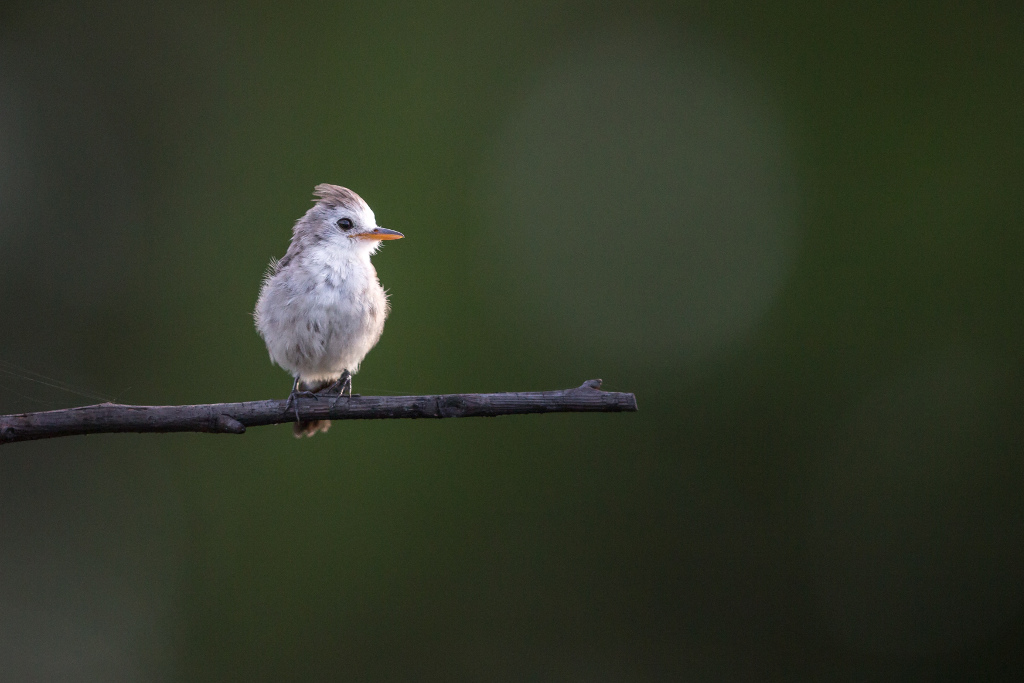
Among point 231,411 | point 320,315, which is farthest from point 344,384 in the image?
point 231,411

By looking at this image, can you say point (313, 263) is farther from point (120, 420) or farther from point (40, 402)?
point (120, 420)

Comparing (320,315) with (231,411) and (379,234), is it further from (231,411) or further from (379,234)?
(231,411)

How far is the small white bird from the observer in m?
3.96

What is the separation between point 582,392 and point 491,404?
0.32m

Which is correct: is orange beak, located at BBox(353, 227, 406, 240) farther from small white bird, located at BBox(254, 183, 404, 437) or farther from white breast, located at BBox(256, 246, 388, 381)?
white breast, located at BBox(256, 246, 388, 381)

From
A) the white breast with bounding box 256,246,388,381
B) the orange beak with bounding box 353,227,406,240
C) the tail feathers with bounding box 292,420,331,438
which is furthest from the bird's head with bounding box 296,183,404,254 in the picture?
the tail feathers with bounding box 292,420,331,438

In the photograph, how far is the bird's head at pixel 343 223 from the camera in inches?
164

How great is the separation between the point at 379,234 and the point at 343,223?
0.80ft

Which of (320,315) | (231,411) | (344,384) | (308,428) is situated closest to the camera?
(231,411)

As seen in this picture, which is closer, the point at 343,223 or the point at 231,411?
the point at 231,411

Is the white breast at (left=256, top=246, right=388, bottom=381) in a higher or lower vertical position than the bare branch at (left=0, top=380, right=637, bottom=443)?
higher

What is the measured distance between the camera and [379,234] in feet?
13.5

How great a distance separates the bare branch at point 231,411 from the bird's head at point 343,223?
1683 mm

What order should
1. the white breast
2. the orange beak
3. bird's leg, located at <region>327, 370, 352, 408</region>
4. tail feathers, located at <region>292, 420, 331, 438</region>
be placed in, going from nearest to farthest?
tail feathers, located at <region>292, 420, 331, 438</region> < the white breast < the orange beak < bird's leg, located at <region>327, 370, 352, 408</region>
